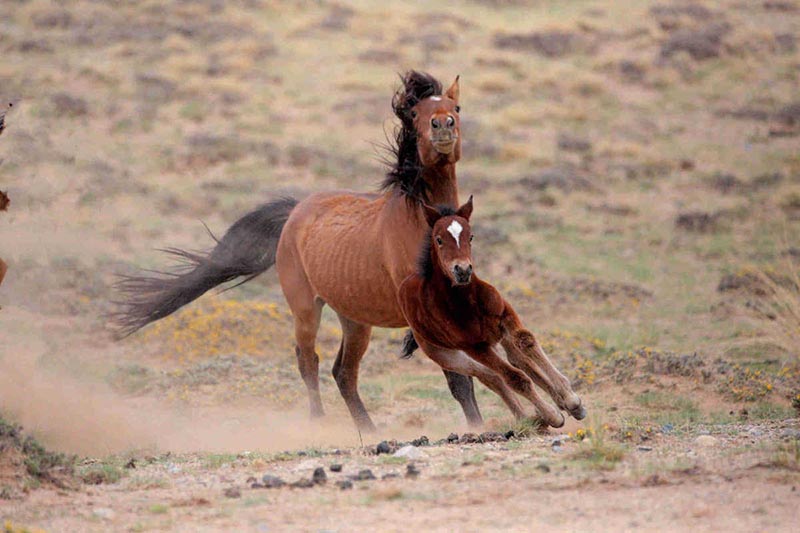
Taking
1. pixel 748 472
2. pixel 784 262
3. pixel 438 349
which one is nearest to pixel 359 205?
pixel 438 349

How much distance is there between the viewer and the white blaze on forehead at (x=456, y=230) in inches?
255

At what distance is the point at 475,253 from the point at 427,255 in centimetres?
905

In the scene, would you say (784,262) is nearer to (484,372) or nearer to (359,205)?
(359,205)

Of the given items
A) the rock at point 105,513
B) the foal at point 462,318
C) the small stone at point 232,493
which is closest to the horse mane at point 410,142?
the foal at point 462,318

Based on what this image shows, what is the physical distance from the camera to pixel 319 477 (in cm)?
558

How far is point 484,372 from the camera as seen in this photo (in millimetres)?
6781

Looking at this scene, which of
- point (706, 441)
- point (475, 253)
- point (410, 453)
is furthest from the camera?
point (475, 253)

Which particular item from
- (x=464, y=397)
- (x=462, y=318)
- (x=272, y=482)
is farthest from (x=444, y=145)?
(x=272, y=482)

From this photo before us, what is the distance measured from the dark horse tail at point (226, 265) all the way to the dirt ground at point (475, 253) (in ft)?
2.58

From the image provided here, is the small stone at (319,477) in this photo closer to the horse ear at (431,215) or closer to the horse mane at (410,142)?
the horse ear at (431,215)

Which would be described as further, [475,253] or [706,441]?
[475,253]

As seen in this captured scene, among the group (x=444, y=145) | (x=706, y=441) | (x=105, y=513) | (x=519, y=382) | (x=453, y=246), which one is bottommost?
(x=105, y=513)

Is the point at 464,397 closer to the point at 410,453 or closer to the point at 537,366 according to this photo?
the point at 537,366

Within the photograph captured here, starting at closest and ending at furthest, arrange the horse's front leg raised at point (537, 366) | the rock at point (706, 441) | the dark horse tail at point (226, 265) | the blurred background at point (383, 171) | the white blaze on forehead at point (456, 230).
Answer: the rock at point (706, 441) < the white blaze on forehead at point (456, 230) < the horse's front leg raised at point (537, 366) < the dark horse tail at point (226, 265) < the blurred background at point (383, 171)
